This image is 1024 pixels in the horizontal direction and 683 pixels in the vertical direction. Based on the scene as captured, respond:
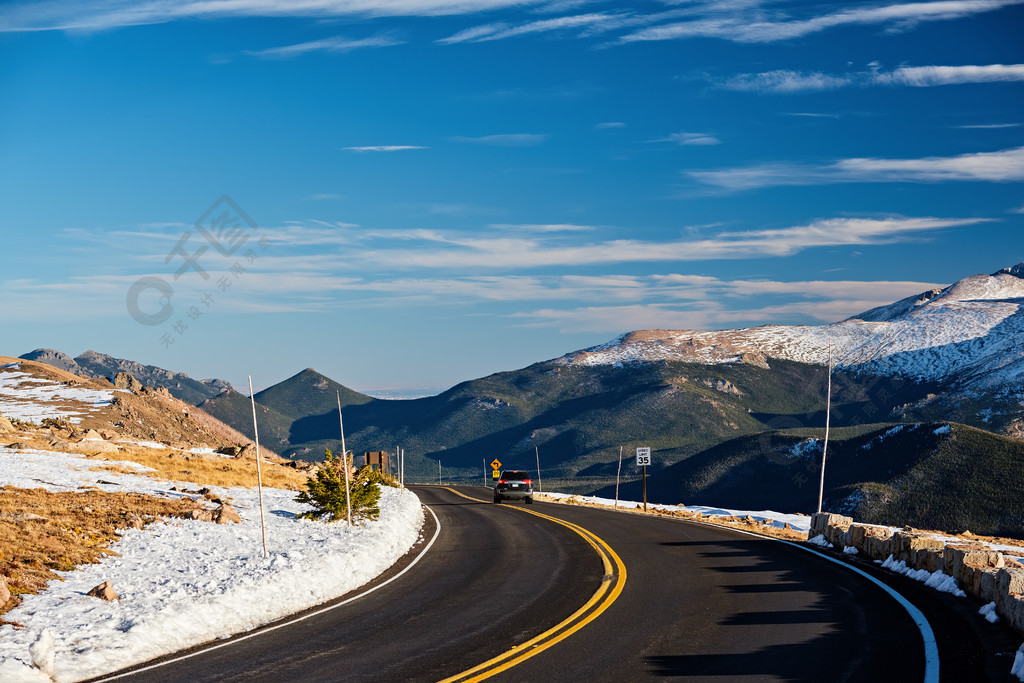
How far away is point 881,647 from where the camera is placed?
12117 mm

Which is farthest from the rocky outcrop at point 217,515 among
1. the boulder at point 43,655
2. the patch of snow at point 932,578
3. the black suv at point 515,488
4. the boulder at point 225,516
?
the black suv at point 515,488

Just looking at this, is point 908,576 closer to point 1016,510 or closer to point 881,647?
point 881,647

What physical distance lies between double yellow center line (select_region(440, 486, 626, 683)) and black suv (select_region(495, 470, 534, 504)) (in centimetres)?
2511

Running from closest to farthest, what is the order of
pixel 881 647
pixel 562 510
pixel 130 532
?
pixel 881 647 → pixel 130 532 → pixel 562 510

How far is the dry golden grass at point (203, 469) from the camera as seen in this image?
37.8m

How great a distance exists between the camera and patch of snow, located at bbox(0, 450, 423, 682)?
42.1 feet

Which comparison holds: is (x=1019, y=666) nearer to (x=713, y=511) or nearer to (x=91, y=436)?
(x=713, y=511)

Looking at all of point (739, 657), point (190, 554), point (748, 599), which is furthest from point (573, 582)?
point (190, 554)

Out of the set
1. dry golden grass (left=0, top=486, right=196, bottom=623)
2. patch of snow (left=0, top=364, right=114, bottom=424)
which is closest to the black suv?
dry golden grass (left=0, top=486, right=196, bottom=623)

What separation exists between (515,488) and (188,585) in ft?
104

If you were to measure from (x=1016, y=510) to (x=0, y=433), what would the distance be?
153557mm

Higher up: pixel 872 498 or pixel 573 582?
pixel 573 582

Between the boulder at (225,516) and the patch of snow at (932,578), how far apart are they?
1809 cm

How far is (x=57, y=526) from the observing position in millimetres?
21422
